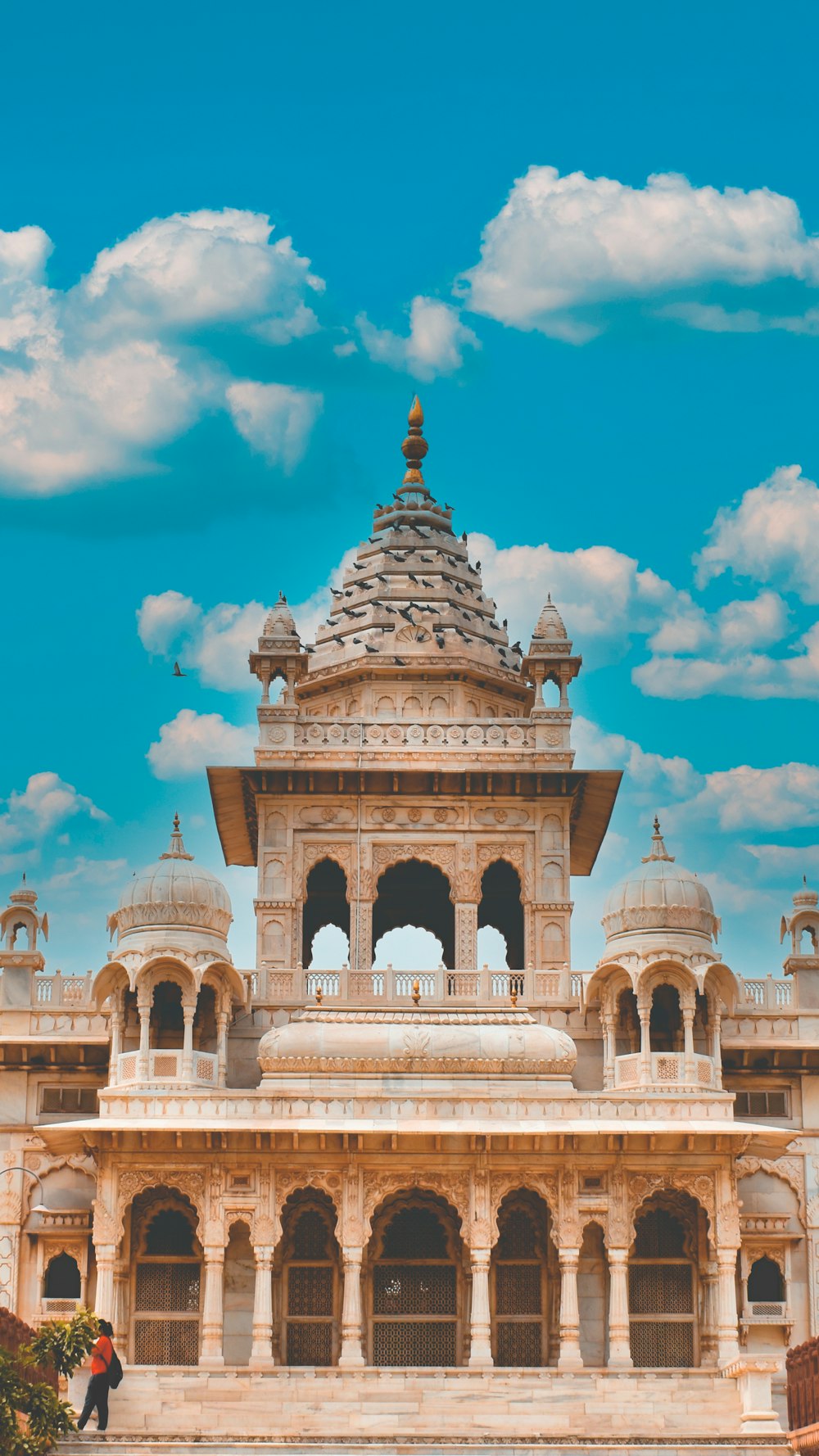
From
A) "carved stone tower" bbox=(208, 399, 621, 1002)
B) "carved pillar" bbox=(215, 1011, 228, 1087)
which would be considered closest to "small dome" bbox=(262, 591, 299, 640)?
"carved stone tower" bbox=(208, 399, 621, 1002)

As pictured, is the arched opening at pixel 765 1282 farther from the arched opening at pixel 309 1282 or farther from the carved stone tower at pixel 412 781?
the arched opening at pixel 309 1282

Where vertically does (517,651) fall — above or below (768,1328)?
above

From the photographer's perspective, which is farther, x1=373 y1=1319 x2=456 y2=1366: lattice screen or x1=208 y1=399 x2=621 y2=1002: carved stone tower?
x1=208 y1=399 x2=621 y2=1002: carved stone tower

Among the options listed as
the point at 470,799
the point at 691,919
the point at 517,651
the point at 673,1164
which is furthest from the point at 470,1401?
the point at 517,651

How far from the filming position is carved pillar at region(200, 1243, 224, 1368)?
4138cm

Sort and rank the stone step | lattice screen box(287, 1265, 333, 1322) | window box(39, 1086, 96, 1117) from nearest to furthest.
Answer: the stone step < lattice screen box(287, 1265, 333, 1322) < window box(39, 1086, 96, 1117)

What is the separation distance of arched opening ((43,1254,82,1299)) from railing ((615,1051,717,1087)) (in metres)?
10.5

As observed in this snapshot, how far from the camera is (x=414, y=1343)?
43281 mm

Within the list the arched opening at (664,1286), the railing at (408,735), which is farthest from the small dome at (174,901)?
the arched opening at (664,1286)

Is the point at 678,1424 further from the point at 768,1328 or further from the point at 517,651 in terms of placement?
the point at 517,651

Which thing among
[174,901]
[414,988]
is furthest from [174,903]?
[414,988]

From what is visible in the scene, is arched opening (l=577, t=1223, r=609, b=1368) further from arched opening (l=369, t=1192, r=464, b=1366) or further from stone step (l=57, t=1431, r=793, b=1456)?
stone step (l=57, t=1431, r=793, b=1456)

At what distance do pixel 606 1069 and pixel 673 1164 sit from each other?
3.50m

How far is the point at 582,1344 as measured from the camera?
141 ft
